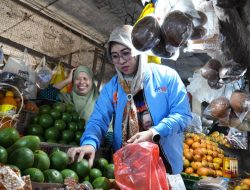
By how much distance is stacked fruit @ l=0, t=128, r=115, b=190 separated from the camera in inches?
59.8

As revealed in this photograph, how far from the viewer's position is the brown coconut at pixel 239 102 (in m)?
2.60

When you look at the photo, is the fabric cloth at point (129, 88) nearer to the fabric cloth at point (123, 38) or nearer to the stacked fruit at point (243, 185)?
the fabric cloth at point (123, 38)

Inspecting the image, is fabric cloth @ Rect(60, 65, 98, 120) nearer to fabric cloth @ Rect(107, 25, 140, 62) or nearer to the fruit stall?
the fruit stall

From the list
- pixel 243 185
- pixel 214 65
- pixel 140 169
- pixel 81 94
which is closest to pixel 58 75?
pixel 81 94

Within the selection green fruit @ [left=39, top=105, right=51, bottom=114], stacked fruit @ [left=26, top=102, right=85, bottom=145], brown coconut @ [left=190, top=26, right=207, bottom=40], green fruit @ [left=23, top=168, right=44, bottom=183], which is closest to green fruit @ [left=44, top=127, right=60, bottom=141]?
stacked fruit @ [left=26, top=102, right=85, bottom=145]

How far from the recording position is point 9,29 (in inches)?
187

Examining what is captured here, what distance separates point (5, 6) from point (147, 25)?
→ 2941mm

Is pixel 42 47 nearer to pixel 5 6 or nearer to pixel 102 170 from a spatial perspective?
pixel 5 6

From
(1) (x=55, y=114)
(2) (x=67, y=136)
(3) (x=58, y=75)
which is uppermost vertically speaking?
(3) (x=58, y=75)

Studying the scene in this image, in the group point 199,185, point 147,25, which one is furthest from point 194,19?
point 199,185

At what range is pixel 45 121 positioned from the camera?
9.41 ft

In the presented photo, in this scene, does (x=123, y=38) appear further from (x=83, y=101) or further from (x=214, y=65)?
(x=83, y=101)

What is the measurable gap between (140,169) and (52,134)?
52.7 inches

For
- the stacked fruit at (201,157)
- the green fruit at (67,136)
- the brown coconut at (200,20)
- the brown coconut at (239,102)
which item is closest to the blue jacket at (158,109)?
the green fruit at (67,136)
